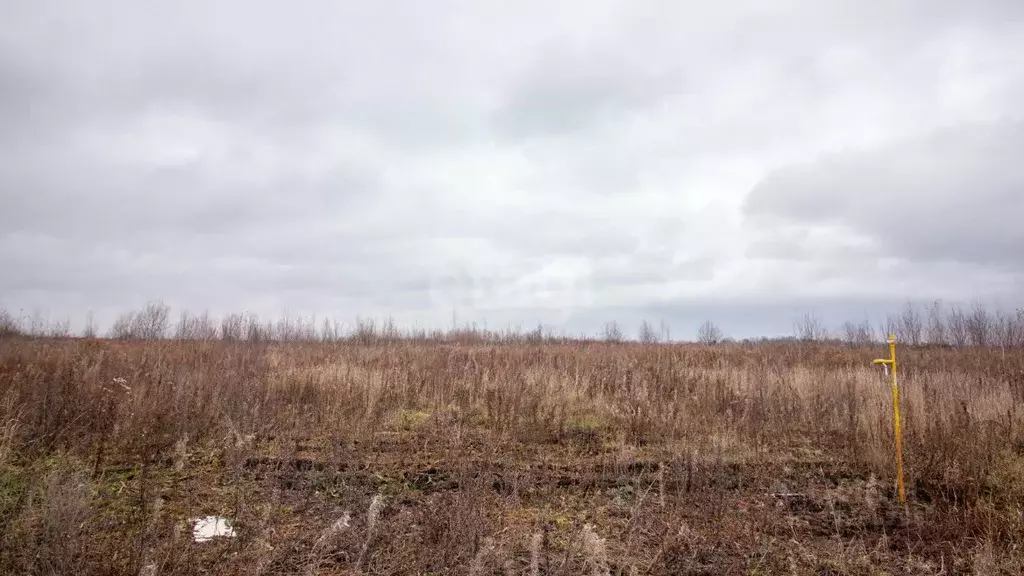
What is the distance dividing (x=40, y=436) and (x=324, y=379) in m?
4.02

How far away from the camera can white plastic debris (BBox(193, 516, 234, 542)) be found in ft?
13.5

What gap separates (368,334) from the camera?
99.2 feet

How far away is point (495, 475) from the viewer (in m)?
5.57

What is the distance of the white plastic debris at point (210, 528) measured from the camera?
13.5 ft

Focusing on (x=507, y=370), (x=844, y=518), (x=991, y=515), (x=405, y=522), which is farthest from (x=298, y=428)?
(x=991, y=515)

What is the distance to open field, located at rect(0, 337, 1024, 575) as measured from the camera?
383cm

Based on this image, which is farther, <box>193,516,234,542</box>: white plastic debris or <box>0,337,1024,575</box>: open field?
<box>193,516,234,542</box>: white plastic debris

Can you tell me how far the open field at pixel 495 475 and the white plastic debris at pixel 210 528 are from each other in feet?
0.36

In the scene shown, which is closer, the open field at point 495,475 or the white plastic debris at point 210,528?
the open field at point 495,475

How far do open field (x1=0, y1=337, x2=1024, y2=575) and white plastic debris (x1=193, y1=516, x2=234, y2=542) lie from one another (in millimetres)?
111

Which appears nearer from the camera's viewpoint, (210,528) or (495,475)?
(210,528)

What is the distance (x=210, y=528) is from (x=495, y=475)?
2589mm

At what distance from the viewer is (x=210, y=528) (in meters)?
4.32

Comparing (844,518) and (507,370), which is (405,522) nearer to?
(844,518)
